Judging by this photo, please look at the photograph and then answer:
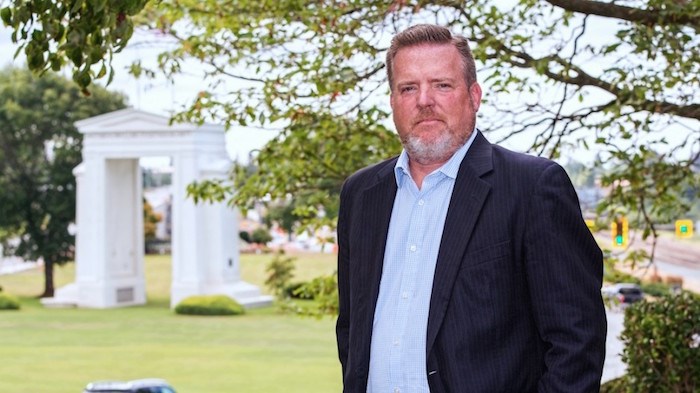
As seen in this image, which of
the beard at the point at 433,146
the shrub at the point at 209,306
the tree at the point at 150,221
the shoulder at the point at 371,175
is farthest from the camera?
the tree at the point at 150,221

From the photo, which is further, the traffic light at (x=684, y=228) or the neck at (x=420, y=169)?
the traffic light at (x=684, y=228)

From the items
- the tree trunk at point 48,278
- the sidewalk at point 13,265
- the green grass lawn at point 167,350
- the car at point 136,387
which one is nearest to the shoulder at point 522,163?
the car at point 136,387

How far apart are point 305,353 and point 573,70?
57.8 feet

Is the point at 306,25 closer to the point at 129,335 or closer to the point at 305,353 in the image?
the point at 305,353

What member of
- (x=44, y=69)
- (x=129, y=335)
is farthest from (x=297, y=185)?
(x=129, y=335)

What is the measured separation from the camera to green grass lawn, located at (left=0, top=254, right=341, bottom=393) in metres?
20.2

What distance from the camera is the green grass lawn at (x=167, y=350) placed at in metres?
20.2

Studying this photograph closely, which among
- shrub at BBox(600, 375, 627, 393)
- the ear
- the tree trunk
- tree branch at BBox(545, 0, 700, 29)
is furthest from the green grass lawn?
the ear

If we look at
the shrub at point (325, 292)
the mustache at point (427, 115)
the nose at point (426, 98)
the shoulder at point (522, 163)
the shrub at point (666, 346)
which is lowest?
the shrub at point (666, 346)

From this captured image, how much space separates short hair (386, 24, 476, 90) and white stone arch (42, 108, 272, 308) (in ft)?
65.4

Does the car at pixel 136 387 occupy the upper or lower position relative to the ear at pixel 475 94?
lower

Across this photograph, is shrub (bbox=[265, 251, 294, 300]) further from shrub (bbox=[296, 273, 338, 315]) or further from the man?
the man

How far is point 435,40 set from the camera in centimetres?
175

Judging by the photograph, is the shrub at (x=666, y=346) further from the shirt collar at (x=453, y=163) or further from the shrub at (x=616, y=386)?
the shirt collar at (x=453, y=163)
